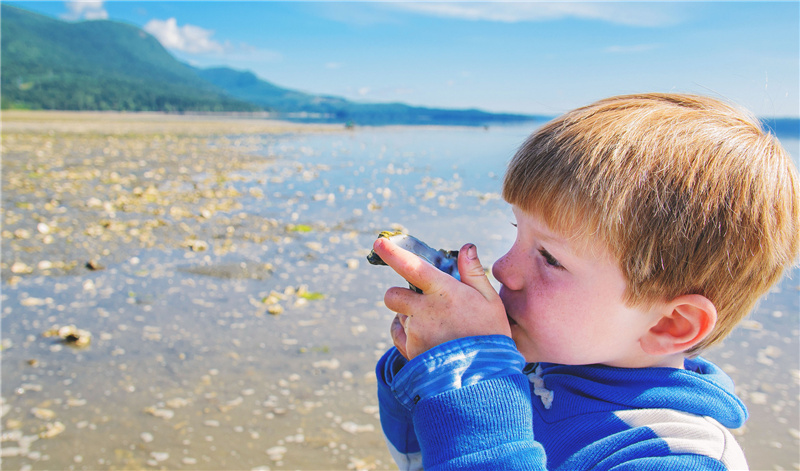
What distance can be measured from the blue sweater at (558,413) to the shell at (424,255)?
0.23 m

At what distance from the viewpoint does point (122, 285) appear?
571 centimetres

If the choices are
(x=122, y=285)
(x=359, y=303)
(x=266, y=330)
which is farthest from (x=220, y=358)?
(x=122, y=285)

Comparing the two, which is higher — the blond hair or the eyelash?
the blond hair

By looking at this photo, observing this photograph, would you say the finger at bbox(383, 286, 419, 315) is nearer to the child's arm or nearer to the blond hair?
the child's arm

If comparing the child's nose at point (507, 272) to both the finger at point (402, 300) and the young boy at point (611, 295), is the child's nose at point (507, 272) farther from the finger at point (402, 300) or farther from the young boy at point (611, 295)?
the finger at point (402, 300)

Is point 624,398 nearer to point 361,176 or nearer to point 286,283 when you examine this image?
point 286,283

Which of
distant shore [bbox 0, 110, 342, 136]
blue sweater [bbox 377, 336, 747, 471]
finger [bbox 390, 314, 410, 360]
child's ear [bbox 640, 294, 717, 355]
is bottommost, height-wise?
blue sweater [bbox 377, 336, 747, 471]

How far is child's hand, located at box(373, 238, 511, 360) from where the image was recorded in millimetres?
1323

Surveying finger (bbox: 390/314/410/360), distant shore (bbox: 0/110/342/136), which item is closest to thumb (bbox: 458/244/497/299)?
finger (bbox: 390/314/410/360)

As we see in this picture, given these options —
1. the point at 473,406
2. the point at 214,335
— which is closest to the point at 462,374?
the point at 473,406

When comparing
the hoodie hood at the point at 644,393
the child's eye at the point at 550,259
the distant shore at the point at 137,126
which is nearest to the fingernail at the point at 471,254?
the child's eye at the point at 550,259

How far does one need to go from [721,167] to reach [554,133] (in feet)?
1.52

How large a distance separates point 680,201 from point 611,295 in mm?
320

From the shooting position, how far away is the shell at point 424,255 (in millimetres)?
1392
